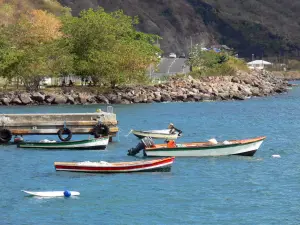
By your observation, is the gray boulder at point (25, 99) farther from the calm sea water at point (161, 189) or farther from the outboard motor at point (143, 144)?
the outboard motor at point (143, 144)

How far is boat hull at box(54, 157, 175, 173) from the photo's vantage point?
2152 inches

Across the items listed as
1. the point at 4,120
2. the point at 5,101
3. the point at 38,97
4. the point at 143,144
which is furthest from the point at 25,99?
the point at 143,144

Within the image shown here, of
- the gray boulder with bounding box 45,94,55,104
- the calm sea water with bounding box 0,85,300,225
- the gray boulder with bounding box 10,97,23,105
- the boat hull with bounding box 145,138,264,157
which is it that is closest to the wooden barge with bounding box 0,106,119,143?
A: the calm sea water with bounding box 0,85,300,225

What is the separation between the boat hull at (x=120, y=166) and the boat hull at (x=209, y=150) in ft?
18.2

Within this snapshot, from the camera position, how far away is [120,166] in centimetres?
5491

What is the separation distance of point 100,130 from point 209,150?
12335 mm

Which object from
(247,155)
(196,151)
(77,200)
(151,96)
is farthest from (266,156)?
(151,96)

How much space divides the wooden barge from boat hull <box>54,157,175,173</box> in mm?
16098

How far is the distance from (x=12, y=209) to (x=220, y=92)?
106550mm

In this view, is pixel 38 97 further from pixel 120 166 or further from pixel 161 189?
pixel 161 189

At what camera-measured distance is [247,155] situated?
210 feet

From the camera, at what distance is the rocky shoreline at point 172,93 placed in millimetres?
129750

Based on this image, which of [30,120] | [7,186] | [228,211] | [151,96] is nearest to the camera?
[228,211]

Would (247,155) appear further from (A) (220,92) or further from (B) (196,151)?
(A) (220,92)
